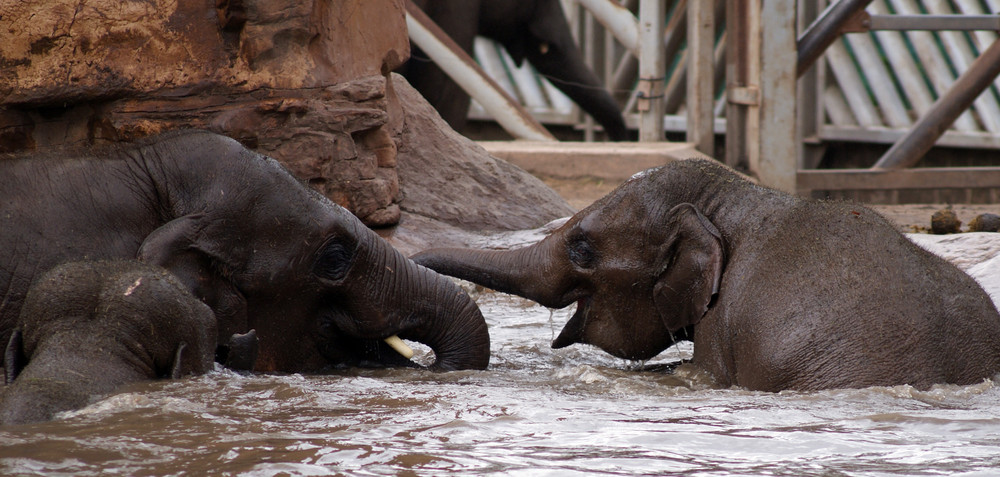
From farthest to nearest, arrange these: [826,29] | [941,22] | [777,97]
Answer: [941,22] < [777,97] < [826,29]

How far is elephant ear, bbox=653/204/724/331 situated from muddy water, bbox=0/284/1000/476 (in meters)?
0.57

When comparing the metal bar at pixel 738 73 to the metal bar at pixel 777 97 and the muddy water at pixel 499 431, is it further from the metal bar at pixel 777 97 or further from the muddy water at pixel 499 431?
the muddy water at pixel 499 431

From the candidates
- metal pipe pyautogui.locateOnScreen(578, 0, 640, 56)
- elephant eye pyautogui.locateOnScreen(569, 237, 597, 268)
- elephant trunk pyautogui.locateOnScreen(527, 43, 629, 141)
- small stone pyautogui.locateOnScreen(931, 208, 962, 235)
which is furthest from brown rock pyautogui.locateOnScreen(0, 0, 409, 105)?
elephant trunk pyautogui.locateOnScreen(527, 43, 629, 141)

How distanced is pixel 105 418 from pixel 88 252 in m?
1.32

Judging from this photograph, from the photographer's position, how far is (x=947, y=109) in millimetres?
11789

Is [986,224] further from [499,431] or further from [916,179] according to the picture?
[499,431]

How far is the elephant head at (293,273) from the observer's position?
517cm

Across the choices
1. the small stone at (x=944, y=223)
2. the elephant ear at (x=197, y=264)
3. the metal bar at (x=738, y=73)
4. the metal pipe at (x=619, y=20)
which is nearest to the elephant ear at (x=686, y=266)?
the elephant ear at (x=197, y=264)

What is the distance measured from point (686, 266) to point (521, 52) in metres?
10.6

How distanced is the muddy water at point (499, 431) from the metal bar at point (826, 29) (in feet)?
22.3

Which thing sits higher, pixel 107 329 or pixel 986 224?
pixel 986 224

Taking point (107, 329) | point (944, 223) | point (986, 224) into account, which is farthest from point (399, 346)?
point (986, 224)

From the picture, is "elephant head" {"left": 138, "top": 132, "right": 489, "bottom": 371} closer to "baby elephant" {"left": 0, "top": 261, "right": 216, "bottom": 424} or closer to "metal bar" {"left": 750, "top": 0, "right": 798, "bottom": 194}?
"baby elephant" {"left": 0, "top": 261, "right": 216, "bottom": 424}

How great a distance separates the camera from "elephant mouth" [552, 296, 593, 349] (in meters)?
5.80
